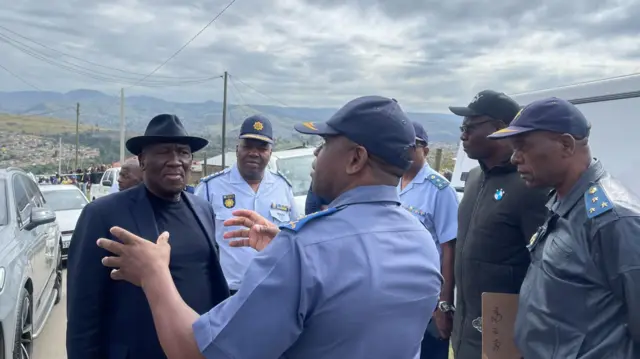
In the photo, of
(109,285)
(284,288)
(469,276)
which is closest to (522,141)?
(469,276)

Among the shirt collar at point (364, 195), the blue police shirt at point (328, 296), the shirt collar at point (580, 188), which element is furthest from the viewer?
the shirt collar at point (580, 188)

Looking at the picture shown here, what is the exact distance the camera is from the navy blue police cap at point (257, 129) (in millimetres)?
3922

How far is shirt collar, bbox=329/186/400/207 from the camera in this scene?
135 cm

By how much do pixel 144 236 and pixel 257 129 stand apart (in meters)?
1.96

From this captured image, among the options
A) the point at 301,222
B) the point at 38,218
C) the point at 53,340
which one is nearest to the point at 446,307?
the point at 301,222

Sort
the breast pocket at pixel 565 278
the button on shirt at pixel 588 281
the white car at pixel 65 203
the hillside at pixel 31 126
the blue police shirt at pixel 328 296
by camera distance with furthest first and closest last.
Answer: the hillside at pixel 31 126
the white car at pixel 65 203
the breast pocket at pixel 565 278
the button on shirt at pixel 588 281
the blue police shirt at pixel 328 296

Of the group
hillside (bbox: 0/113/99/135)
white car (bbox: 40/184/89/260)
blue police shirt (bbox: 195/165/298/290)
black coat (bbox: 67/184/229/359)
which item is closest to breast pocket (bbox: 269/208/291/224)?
blue police shirt (bbox: 195/165/298/290)

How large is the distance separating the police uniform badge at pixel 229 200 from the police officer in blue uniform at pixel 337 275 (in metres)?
2.26

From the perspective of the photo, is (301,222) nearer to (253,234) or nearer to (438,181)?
(253,234)

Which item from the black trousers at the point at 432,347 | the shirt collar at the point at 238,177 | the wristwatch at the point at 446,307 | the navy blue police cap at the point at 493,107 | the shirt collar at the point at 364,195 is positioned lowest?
the black trousers at the point at 432,347

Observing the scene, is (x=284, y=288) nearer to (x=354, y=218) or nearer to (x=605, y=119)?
(x=354, y=218)

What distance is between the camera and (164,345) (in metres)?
1.22

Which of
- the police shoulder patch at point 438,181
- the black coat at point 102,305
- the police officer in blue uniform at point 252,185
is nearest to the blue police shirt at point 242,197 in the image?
the police officer in blue uniform at point 252,185

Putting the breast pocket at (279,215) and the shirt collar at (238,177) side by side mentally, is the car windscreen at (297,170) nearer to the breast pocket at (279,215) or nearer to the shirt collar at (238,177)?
the shirt collar at (238,177)
